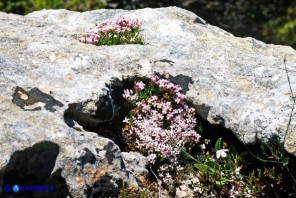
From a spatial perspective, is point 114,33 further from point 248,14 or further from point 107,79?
point 248,14

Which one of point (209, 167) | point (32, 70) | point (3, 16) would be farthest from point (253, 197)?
point (3, 16)

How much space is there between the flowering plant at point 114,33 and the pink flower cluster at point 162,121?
1001 mm

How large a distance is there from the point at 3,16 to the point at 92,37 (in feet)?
4.94

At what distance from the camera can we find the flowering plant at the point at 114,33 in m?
7.27

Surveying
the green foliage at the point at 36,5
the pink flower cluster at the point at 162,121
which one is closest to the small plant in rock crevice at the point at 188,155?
the pink flower cluster at the point at 162,121

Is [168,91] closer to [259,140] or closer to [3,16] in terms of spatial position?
[259,140]

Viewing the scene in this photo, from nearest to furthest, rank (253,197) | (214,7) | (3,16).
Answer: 1. (253,197)
2. (3,16)
3. (214,7)

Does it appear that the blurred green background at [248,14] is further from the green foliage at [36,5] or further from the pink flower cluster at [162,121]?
the pink flower cluster at [162,121]

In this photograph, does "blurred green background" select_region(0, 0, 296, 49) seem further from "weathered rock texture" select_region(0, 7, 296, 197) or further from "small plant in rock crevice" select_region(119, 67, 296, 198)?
"small plant in rock crevice" select_region(119, 67, 296, 198)

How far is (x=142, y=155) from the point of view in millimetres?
6168

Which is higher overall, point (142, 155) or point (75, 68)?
point (75, 68)

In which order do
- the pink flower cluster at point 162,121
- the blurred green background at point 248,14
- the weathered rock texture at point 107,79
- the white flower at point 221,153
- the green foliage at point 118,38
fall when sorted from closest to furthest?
the weathered rock texture at point 107,79 → the white flower at point 221,153 → the pink flower cluster at point 162,121 → the green foliage at point 118,38 → the blurred green background at point 248,14

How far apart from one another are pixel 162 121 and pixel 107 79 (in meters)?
0.79

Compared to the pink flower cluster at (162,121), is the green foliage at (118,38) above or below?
above
